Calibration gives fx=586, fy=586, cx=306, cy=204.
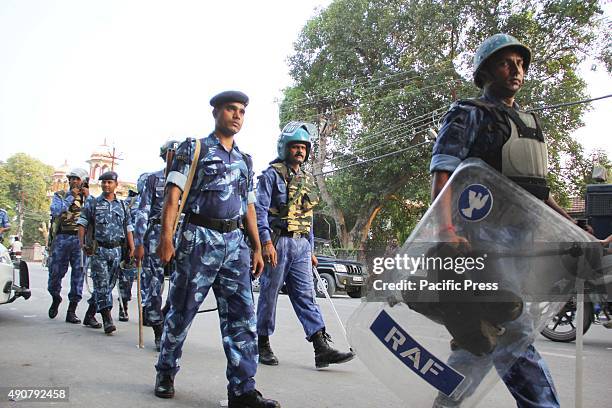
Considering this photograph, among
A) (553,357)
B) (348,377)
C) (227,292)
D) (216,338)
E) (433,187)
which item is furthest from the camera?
(216,338)

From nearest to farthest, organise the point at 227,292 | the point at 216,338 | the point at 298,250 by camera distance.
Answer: the point at 227,292, the point at 298,250, the point at 216,338

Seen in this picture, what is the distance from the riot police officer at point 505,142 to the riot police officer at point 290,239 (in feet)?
8.05

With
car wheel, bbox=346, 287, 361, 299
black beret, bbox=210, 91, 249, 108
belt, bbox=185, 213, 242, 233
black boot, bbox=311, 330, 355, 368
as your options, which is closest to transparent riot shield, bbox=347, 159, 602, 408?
belt, bbox=185, 213, 242, 233

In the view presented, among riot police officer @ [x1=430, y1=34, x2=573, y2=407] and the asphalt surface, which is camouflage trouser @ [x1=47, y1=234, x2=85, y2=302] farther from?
riot police officer @ [x1=430, y1=34, x2=573, y2=407]

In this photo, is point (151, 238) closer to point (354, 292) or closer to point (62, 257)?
point (62, 257)

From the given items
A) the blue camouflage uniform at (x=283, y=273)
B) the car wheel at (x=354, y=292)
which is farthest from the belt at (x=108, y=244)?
the car wheel at (x=354, y=292)

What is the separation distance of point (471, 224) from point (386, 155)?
783 inches

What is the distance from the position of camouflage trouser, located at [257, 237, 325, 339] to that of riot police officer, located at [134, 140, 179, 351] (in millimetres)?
1372

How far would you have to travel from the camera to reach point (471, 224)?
210 cm

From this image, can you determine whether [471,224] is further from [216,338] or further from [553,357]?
[216,338]

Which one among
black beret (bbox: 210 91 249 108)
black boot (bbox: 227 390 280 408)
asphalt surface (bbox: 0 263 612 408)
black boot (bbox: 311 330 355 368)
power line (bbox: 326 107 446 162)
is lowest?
asphalt surface (bbox: 0 263 612 408)

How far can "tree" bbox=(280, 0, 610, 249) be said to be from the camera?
1942 cm

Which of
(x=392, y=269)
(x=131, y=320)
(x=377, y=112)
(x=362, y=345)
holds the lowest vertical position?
(x=131, y=320)

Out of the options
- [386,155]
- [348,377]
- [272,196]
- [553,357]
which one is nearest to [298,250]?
[272,196]
